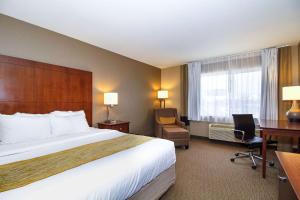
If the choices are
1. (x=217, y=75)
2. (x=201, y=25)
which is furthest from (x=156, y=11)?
(x=217, y=75)

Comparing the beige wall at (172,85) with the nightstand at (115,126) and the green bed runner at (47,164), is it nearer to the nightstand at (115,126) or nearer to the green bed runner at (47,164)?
the nightstand at (115,126)

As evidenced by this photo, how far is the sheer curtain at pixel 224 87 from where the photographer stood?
4.03m

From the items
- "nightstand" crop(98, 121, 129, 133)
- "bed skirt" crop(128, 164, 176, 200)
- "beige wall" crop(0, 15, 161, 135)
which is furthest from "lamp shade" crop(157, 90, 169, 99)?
"bed skirt" crop(128, 164, 176, 200)

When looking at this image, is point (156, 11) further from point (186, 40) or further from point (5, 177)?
point (5, 177)

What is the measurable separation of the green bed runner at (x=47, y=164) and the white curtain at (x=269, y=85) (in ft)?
12.0

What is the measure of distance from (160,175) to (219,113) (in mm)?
3314

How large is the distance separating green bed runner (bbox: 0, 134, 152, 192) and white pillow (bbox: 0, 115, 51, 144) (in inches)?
29.3

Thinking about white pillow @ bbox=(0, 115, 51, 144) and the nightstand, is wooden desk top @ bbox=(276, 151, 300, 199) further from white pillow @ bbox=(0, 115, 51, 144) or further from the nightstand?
the nightstand

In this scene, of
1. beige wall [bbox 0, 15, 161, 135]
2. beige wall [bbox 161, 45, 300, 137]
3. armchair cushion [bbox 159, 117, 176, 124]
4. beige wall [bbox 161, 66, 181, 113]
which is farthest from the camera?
beige wall [bbox 161, 66, 181, 113]

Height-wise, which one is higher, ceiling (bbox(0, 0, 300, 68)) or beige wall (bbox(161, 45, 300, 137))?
ceiling (bbox(0, 0, 300, 68))

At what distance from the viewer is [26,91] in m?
2.44

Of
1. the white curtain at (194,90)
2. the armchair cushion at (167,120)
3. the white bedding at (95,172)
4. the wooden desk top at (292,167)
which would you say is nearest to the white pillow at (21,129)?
the white bedding at (95,172)

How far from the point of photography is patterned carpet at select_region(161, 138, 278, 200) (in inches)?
79.6

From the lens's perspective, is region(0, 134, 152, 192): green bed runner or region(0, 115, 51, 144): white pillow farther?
region(0, 115, 51, 144): white pillow
